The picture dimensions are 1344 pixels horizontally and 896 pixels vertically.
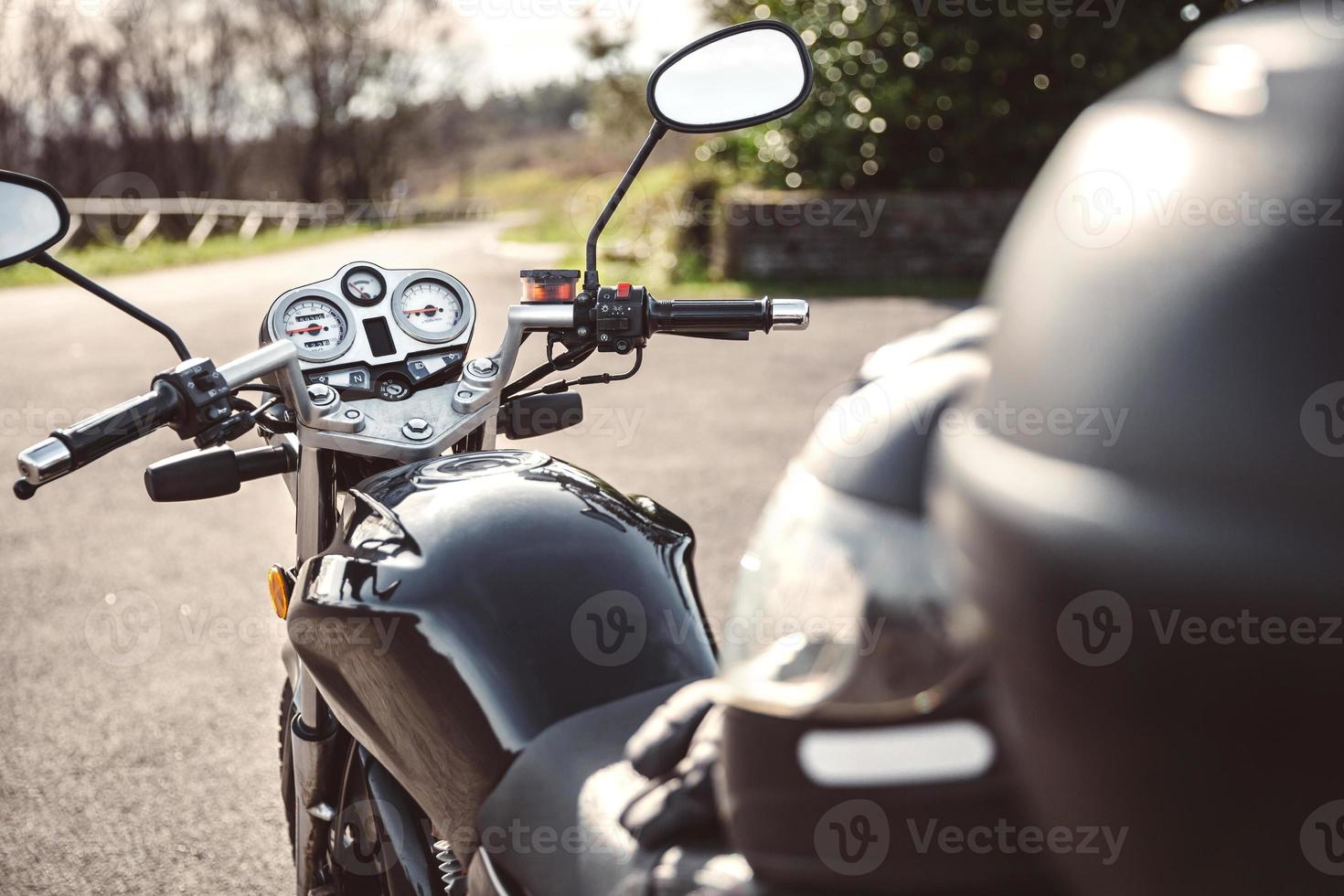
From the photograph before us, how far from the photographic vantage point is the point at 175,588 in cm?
473

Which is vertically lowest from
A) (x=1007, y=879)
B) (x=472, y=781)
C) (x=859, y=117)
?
(x=472, y=781)

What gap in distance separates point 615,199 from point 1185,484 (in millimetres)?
1107

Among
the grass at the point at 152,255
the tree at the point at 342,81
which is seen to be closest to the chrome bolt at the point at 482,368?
the grass at the point at 152,255

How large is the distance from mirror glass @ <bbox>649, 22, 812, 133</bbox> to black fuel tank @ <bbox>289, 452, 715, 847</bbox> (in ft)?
2.03

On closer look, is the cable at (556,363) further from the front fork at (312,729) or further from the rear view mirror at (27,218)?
the rear view mirror at (27,218)

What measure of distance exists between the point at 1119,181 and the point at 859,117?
41.9ft

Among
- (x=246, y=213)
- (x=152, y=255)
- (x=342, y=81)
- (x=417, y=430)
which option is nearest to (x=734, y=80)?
(x=417, y=430)

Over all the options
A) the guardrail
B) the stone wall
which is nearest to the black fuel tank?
the stone wall

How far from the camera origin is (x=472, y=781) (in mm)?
1484

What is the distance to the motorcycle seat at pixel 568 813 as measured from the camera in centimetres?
121

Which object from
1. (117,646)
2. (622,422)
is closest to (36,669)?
(117,646)

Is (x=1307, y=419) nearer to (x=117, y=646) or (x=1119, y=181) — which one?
(x=1119, y=181)

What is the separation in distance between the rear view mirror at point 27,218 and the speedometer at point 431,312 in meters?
0.52

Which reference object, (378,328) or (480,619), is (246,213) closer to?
(378,328)
